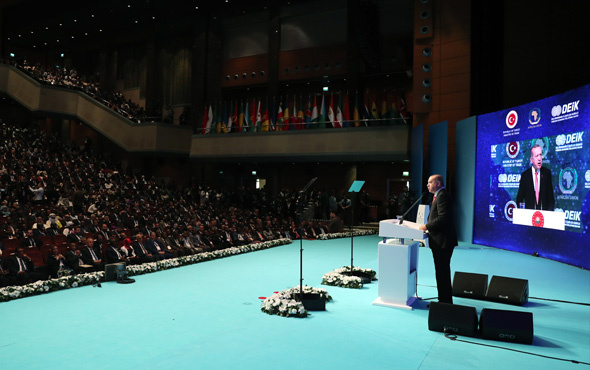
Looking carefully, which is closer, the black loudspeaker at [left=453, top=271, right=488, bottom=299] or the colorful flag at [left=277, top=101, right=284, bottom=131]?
the black loudspeaker at [left=453, top=271, right=488, bottom=299]

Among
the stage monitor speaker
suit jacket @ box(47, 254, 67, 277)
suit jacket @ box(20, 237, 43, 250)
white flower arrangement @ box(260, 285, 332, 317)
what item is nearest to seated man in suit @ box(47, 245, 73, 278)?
suit jacket @ box(47, 254, 67, 277)

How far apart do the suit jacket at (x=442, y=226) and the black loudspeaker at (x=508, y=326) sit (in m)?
1.04

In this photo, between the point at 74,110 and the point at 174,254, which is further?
the point at 74,110

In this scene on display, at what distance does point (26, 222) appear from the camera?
12.3m

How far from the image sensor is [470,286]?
24.7 feet

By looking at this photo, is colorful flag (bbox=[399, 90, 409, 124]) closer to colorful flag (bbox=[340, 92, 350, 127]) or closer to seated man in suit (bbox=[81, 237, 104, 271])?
colorful flag (bbox=[340, 92, 350, 127])

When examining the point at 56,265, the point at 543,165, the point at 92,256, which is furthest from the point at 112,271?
the point at 543,165

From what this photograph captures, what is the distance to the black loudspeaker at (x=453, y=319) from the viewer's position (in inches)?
214

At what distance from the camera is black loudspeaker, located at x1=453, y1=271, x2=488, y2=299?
741 cm

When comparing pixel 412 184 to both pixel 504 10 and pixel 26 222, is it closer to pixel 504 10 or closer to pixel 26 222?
pixel 504 10

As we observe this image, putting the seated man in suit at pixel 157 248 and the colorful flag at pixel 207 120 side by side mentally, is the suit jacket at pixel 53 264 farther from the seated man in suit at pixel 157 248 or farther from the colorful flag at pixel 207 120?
the colorful flag at pixel 207 120

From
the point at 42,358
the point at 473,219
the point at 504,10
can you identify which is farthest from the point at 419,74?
the point at 42,358

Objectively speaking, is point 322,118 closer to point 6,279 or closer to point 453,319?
point 6,279

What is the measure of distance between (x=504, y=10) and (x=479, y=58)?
1949 millimetres
